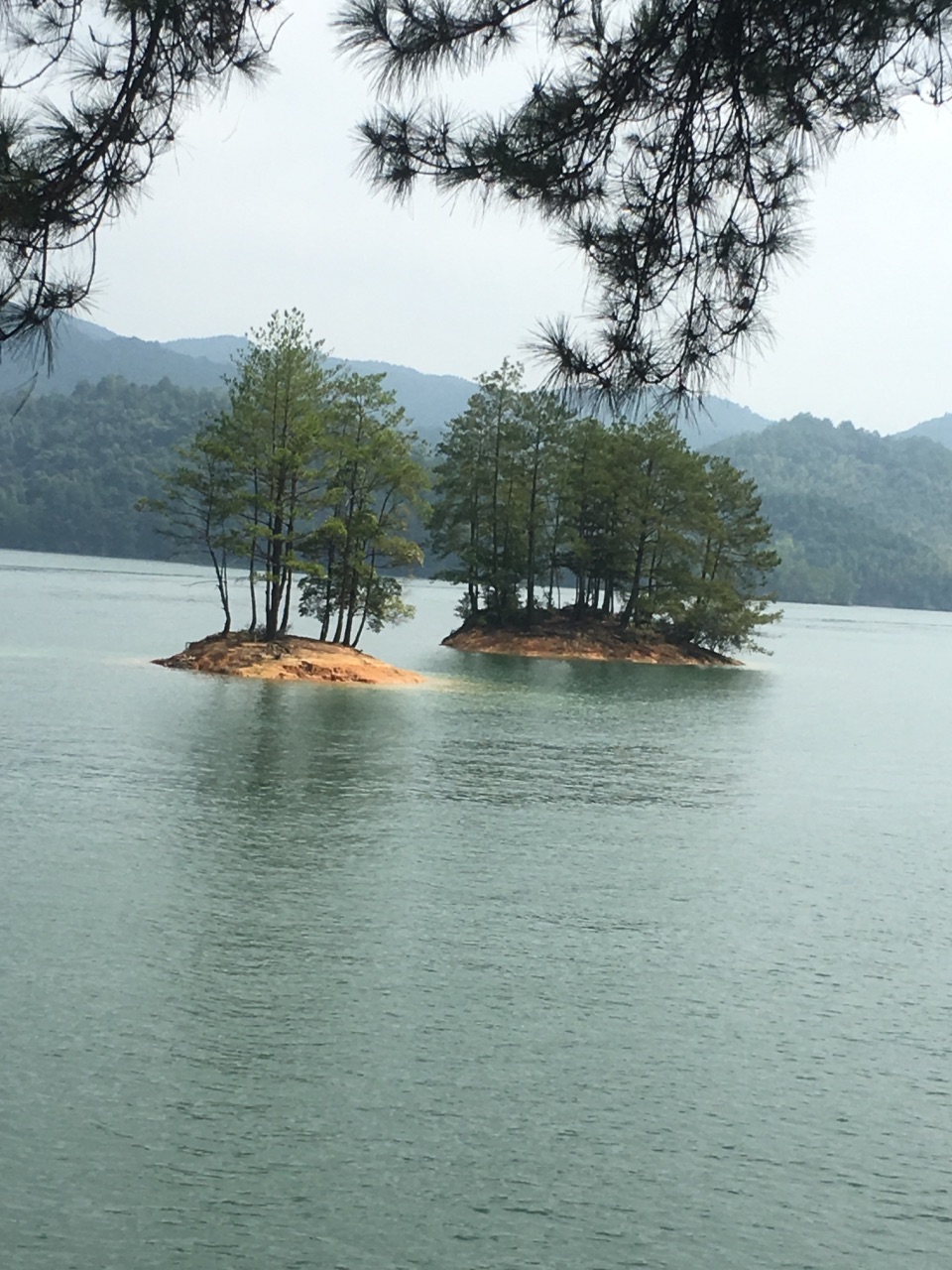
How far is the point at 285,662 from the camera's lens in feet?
135

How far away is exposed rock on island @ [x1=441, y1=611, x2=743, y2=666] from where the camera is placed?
193 feet

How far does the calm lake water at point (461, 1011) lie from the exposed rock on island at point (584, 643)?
3142 cm

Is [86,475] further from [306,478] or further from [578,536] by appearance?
[306,478]

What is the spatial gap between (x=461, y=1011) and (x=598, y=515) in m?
49.2

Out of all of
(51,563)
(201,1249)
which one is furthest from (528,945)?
(51,563)

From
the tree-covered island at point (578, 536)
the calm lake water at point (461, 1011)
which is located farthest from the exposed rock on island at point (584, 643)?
the calm lake water at point (461, 1011)

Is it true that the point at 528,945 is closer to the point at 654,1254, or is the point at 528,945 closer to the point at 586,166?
the point at 654,1254

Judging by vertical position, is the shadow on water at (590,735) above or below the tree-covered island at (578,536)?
below

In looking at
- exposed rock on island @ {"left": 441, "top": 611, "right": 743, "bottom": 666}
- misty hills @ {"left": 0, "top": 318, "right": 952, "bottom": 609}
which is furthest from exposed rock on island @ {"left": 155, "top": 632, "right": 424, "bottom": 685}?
misty hills @ {"left": 0, "top": 318, "right": 952, "bottom": 609}

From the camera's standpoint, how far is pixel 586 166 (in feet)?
26.6

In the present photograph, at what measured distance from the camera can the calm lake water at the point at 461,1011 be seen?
8406 mm

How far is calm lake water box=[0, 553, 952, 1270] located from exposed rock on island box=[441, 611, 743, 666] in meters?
31.4

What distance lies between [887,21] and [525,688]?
118 feet

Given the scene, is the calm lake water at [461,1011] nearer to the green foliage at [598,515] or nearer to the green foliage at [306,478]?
the green foliage at [306,478]
